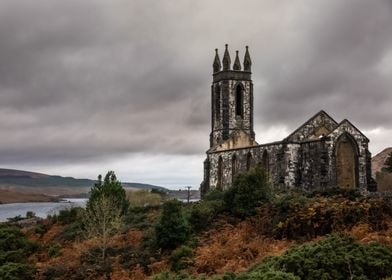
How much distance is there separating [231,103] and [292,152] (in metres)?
17.4

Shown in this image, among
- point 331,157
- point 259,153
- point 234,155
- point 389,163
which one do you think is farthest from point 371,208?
point 389,163

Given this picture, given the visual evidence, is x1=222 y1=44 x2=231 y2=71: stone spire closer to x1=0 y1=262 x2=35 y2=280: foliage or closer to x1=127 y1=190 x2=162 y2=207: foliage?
x1=127 y1=190 x2=162 y2=207: foliage

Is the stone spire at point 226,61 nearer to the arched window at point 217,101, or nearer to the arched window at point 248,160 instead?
the arched window at point 217,101

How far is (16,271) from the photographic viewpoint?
23141 millimetres

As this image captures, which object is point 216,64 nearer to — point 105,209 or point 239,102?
point 239,102

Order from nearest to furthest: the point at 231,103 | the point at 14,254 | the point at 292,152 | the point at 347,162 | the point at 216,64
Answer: the point at 14,254 < the point at 347,162 < the point at 292,152 < the point at 231,103 < the point at 216,64

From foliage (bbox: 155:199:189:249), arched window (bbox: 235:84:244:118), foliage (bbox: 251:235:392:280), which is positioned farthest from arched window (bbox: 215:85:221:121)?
foliage (bbox: 251:235:392:280)

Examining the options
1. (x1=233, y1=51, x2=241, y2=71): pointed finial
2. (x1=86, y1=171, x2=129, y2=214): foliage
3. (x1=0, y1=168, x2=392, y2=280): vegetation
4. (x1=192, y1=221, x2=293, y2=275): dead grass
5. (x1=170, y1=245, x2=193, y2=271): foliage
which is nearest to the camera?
(x1=0, y1=168, x2=392, y2=280): vegetation

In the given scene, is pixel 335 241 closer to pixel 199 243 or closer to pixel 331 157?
pixel 199 243

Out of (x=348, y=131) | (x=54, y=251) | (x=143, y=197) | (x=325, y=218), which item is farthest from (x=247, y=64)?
(x=325, y=218)

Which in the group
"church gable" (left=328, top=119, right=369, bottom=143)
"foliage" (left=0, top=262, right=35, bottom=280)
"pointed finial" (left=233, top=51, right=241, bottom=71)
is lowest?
"foliage" (left=0, top=262, right=35, bottom=280)

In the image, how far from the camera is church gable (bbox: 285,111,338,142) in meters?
44.6

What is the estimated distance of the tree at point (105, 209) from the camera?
1098 inches

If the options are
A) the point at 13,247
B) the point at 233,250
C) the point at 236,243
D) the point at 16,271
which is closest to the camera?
the point at 233,250
